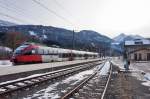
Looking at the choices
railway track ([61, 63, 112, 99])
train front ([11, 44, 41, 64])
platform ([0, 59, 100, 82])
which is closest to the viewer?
railway track ([61, 63, 112, 99])

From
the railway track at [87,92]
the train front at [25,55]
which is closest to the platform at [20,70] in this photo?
the train front at [25,55]

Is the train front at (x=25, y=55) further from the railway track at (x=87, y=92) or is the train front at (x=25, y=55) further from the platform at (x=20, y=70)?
the railway track at (x=87, y=92)

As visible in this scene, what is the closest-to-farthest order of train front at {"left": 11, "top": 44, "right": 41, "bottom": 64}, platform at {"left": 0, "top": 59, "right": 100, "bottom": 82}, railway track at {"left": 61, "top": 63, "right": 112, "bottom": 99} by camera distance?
→ 1. railway track at {"left": 61, "top": 63, "right": 112, "bottom": 99}
2. platform at {"left": 0, "top": 59, "right": 100, "bottom": 82}
3. train front at {"left": 11, "top": 44, "right": 41, "bottom": 64}

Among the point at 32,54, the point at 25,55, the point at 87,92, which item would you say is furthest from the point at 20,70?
the point at 32,54

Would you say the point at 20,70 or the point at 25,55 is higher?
the point at 25,55

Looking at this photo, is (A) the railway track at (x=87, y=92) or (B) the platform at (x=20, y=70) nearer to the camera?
(A) the railway track at (x=87, y=92)

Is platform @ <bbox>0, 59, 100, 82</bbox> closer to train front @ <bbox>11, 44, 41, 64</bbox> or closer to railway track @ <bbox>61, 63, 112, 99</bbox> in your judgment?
train front @ <bbox>11, 44, 41, 64</bbox>

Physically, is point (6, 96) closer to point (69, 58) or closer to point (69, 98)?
point (69, 98)

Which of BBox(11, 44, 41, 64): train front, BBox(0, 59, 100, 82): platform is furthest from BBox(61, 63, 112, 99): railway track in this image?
BBox(11, 44, 41, 64): train front

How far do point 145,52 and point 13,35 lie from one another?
48686 millimetres

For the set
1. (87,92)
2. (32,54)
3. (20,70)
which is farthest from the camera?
(32,54)

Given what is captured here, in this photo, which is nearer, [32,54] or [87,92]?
[87,92]

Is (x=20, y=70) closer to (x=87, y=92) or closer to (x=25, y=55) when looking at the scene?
(x=87, y=92)

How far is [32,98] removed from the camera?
13.5 meters
